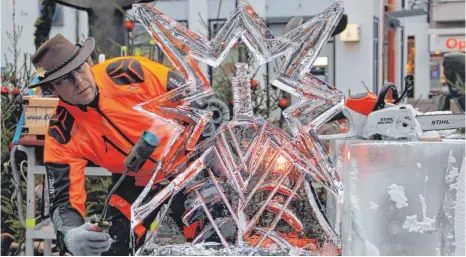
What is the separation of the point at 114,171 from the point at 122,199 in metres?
0.10

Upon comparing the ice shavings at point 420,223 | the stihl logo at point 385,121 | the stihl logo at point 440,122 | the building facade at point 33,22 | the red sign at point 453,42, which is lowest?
the ice shavings at point 420,223

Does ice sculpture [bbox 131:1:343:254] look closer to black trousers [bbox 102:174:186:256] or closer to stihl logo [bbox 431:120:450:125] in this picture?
stihl logo [bbox 431:120:450:125]

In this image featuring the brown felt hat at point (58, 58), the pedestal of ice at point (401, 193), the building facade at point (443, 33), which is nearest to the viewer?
the pedestal of ice at point (401, 193)

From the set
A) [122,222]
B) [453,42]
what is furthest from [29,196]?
[453,42]

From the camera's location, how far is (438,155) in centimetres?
167

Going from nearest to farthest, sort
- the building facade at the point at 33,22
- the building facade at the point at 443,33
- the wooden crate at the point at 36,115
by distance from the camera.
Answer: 1. the wooden crate at the point at 36,115
2. the building facade at the point at 33,22
3. the building facade at the point at 443,33

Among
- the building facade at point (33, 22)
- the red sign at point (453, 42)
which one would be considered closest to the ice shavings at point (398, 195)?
the building facade at point (33, 22)

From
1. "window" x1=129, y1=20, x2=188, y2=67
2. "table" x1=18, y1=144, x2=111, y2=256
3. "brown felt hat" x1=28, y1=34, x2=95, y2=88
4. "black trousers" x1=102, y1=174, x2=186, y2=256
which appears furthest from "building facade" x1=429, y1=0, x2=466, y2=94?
"brown felt hat" x1=28, y1=34, x2=95, y2=88

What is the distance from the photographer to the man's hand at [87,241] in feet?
6.35

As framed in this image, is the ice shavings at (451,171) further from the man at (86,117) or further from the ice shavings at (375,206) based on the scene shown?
the man at (86,117)

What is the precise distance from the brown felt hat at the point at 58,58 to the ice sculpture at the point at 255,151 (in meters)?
0.46

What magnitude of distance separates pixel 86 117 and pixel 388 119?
0.90 meters

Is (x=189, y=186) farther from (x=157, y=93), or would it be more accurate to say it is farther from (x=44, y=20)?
(x=44, y=20)

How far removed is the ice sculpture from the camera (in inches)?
68.9
